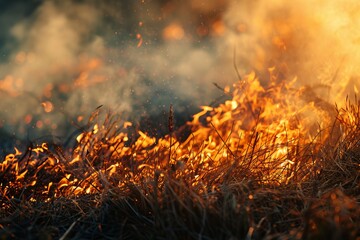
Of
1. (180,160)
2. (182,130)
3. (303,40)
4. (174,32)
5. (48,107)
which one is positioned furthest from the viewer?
(174,32)

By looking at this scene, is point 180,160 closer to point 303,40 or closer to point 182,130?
point 303,40

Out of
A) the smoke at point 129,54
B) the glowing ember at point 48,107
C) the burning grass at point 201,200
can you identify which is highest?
the smoke at point 129,54

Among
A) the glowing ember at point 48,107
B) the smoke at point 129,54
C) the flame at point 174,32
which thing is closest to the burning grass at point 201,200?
the smoke at point 129,54

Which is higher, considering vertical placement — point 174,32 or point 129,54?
point 174,32

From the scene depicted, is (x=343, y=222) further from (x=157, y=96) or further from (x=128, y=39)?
(x=128, y=39)

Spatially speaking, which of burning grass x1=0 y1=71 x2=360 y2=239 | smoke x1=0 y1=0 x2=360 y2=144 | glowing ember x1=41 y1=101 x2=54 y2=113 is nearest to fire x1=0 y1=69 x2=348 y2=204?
burning grass x1=0 y1=71 x2=360 y2=239

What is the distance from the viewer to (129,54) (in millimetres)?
5953

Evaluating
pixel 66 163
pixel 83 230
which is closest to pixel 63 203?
pixel 83 230

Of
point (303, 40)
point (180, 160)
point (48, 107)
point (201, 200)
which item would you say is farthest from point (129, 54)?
point (201, 200)

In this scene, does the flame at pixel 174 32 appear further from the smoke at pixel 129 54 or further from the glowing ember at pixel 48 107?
the glowing ember at pixel 48 107

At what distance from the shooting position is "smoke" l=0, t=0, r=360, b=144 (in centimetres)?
530

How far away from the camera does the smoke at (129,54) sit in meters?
5.30

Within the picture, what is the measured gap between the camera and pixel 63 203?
1.89m

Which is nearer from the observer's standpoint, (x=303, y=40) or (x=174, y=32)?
(x=303, y=40)
